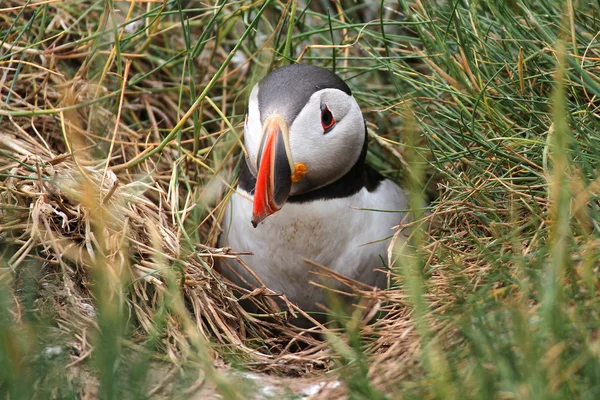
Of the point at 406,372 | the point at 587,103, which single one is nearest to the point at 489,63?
the point at 587,103

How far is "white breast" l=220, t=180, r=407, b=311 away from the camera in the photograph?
360cm

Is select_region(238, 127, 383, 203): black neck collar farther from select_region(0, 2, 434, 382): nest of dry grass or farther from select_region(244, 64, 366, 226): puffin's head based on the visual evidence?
select_region(0, 2, 434, 382): nest of dry grass

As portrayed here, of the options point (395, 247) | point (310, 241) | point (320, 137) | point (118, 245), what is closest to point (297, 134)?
point (320, 137)

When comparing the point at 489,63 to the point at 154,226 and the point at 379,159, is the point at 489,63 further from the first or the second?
the point at 154,226

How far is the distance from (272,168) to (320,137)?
0.31 m

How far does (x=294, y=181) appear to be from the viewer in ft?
10.6

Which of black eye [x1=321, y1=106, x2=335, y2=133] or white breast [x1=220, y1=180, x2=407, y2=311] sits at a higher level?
black eye [x1=321, y1=106, x2=335, y2=133]

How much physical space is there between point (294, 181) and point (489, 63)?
1.22 m

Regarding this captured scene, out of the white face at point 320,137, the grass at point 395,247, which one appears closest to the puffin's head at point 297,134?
the white face at point 320,137

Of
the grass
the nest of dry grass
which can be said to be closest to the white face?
the grass

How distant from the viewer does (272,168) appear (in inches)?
120

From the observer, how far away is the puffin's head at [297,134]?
3.09 metres

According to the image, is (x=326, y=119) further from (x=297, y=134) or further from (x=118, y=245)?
(x=118, y=245)

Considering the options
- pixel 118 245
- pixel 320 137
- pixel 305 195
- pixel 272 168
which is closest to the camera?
pixel 272 168
